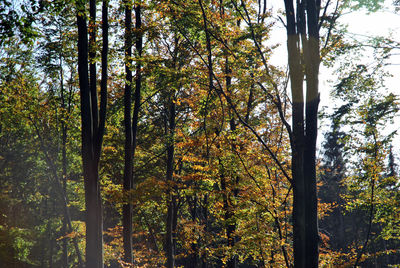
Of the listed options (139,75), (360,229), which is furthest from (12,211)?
(360,229)

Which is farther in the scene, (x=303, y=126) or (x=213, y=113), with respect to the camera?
(x=213, y=113)

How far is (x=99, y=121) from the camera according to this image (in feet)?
26.6

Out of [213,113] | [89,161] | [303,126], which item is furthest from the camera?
[213,113]

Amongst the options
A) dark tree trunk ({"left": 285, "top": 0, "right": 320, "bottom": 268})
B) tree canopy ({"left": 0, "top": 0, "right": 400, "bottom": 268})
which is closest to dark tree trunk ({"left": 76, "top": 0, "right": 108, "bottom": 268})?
tree canopy ({"left": 0, "top": 0, "right": 400, "bottom": 268})

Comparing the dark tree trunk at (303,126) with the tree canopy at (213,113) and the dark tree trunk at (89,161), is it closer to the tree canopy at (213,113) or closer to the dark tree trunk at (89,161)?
the tree canopy at (213,113)

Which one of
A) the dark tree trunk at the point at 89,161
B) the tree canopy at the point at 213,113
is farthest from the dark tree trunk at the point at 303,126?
the dark tree trunk at the point at 89,161

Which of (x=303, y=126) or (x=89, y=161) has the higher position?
(x=303, y=126)

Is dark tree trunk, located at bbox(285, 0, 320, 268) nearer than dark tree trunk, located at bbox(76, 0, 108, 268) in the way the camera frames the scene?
Yes

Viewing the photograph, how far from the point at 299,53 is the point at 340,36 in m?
1.93

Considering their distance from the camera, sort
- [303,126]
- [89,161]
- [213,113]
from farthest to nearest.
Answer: [213,113] → [89,161] → [303,126]

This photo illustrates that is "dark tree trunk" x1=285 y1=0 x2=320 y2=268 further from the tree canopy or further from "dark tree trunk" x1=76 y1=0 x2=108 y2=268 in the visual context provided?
"dark tree trunk" x1=76 y1=0 x2=108 y2=268

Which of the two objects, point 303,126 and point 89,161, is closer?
point 303,126

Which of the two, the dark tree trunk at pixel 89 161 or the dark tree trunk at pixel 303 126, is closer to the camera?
the dark tree trunk at pixel 303 126

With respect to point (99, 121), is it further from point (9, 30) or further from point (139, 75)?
point (139, 75)
